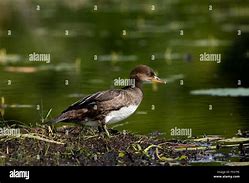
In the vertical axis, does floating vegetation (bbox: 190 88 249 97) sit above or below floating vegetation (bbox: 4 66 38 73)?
below

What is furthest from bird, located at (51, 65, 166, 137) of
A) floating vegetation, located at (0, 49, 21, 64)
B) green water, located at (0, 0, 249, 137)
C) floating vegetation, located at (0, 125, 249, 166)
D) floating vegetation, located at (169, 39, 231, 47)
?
floating vegetation, located at (169, 39, 231, 47)

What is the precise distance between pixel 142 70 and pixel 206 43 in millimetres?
9526

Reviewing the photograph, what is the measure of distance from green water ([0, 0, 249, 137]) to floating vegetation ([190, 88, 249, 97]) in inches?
8.3

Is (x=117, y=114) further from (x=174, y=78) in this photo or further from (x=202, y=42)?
(x=202, y=42)

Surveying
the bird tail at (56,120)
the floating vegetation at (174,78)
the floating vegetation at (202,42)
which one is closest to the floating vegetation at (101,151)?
the bird tail at (56,120)

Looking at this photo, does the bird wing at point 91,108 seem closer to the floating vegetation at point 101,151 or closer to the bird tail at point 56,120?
the bird tail at point 56,120

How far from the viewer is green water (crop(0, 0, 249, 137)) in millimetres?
13961

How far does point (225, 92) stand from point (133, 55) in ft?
15.7

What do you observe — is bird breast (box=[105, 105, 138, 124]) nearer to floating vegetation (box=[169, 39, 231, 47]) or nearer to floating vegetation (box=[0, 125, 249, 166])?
floating vegetation (box=[0, 125, 249, 166])

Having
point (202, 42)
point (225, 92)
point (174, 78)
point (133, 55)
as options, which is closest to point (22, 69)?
point (133, 55)

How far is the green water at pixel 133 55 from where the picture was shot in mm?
13961

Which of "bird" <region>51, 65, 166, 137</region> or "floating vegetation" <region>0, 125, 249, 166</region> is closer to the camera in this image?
"floating vegetation" <region>0, 125, 249, 166</region>

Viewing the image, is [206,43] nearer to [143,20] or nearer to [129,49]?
[129,49]

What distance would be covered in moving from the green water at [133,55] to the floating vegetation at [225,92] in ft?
0.69
